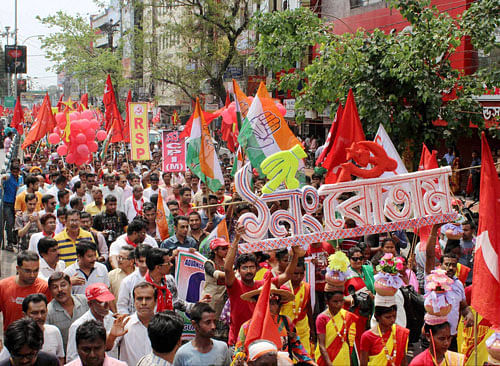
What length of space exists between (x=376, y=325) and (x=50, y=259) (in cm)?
336

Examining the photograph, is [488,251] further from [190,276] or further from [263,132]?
[263,132]

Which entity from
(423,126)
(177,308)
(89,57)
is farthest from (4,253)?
(89,57)

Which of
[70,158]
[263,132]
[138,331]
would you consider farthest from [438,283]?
[70,158]

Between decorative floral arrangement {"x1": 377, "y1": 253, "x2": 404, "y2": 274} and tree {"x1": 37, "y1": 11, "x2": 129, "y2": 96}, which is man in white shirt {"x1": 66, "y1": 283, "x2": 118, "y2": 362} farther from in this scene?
tree {"x1": 37, "y1": 11, "x2": 129, "y2": 96}

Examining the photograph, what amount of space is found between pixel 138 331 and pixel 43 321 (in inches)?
29.3

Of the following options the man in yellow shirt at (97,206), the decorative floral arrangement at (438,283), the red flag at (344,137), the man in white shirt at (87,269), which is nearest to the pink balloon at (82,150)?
the man in yellow shirt at (97,206)

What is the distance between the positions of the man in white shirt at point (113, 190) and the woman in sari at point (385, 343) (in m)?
6.87

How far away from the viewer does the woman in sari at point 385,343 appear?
534cm

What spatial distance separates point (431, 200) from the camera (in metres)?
6.54

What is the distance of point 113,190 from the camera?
38.1 ft

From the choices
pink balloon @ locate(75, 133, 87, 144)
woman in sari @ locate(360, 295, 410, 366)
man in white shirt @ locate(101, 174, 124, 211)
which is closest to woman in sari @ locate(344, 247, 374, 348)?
woman in sari @ locate(360, 295, 410, 366)

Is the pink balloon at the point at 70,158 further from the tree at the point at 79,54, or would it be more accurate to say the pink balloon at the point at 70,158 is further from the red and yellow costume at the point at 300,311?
the tree at the point at 79,54

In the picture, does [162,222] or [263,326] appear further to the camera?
[162,222]

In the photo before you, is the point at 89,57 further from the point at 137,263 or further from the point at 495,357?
the point at 495,357
